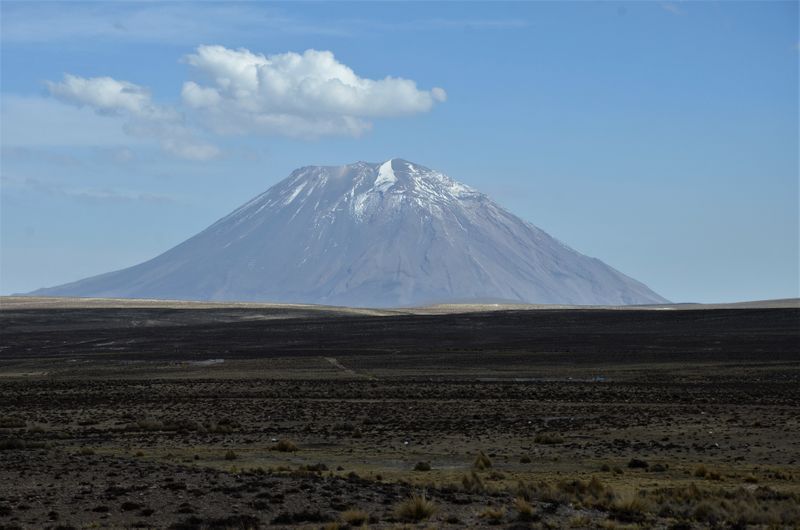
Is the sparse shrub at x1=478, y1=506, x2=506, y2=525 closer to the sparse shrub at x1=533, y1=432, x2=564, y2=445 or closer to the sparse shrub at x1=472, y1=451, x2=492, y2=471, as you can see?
the sparse shrub at x1=472, y1=451, x2=492, y2=471

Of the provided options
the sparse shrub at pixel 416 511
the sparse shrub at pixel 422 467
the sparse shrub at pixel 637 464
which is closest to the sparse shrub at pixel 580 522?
the sparse shrub at pixel 416 511

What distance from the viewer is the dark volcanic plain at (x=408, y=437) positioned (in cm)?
1627

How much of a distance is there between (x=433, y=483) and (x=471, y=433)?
9.47 meters

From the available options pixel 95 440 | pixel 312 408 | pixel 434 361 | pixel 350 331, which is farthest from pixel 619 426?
pixel 350 331

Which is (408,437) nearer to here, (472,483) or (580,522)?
(472,483)

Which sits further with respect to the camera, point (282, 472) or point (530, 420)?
point (530, 420)

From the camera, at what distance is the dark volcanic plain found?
1627 cm

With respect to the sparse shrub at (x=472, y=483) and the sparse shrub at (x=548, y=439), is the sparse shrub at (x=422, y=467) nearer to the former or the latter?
the sparse shrub at (x=472, y=483)

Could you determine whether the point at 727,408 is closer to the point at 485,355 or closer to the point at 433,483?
the point at 433,483

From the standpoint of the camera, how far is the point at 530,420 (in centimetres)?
3212

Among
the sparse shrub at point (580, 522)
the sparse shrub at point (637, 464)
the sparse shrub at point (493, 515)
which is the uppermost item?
the sparse shrub at point (493, 515)

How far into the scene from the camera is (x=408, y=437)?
28.3 meters

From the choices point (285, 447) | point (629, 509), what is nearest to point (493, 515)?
point (629, 509)

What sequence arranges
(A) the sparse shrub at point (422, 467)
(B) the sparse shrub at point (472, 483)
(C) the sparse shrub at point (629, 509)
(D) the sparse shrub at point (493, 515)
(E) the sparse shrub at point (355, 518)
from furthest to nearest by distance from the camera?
(A) the sparse shrub at point (422, 467), (B) the sparse shrub at point (472, 483), (C) the sparse shrub at point (629, 509), (D) the sparse shrub at point (493, 515), (E) the sparse shrub at point (355, 518)
